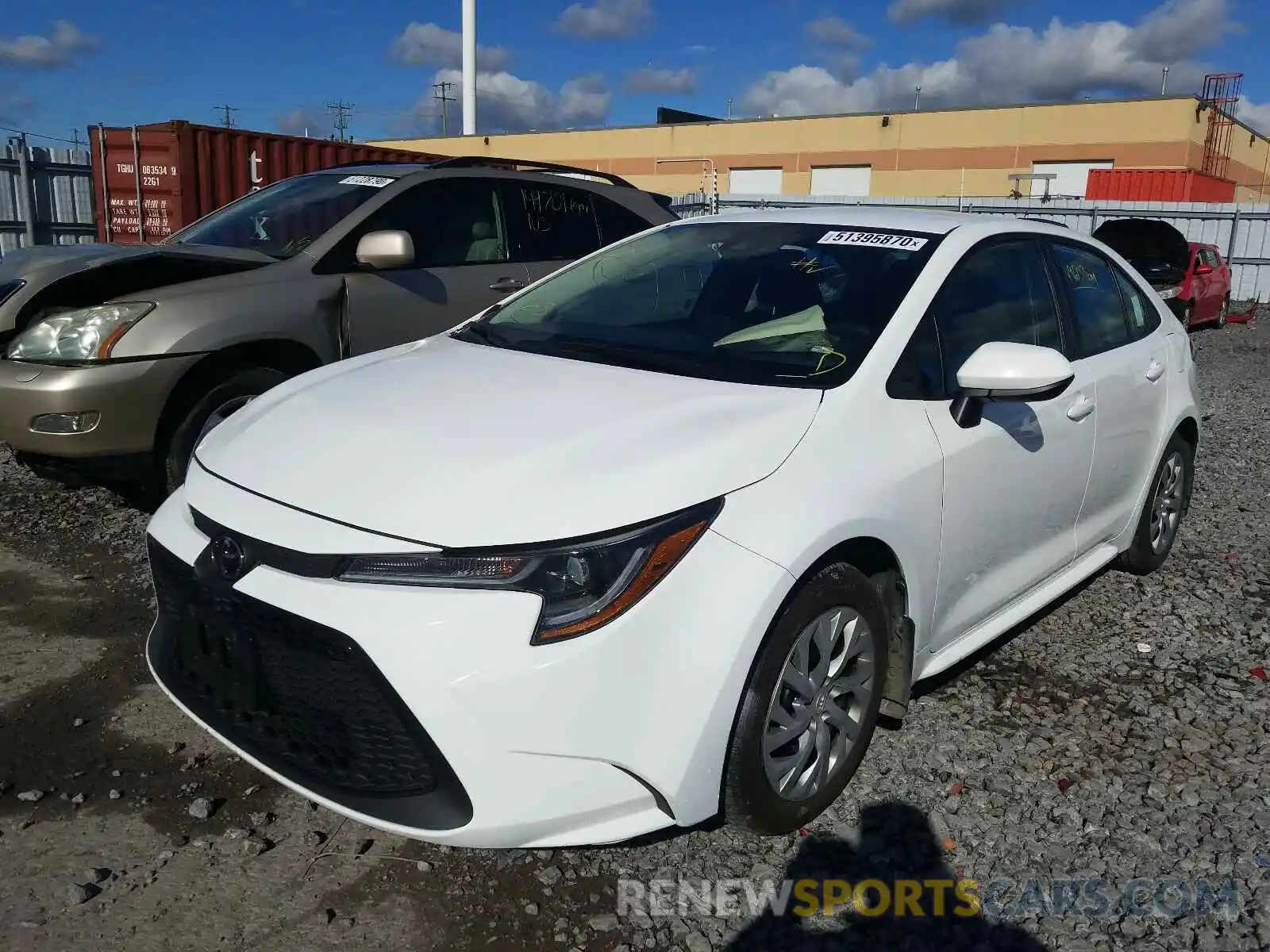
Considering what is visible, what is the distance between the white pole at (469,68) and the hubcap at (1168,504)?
23336 millimetres

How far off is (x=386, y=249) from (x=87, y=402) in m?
1.46

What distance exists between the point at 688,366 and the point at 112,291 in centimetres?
296

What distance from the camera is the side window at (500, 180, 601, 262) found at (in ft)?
19.6

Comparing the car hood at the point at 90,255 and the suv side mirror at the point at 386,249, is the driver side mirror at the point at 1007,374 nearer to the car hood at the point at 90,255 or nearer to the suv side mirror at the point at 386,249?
the suv side mirror at the point at 386,249

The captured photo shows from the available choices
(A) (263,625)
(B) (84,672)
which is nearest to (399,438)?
(A) (263,625)

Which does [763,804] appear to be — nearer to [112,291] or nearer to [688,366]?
[688,366]

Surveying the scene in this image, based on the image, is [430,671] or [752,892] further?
[752,892]

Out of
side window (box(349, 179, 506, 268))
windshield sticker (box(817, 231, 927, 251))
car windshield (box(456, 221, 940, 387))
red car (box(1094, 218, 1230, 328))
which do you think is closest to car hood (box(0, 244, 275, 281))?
side window (box(349, 179, 506, 268))

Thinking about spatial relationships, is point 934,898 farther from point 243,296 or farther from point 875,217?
point 243,296

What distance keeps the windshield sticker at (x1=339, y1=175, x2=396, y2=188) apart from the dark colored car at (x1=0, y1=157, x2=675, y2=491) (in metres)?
0.01

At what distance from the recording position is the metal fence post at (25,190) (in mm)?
12781

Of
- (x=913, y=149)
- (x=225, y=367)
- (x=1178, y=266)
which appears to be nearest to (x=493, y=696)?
(x=225, y=367)

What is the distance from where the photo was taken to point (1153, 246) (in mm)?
16797

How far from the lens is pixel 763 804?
8.01ft
